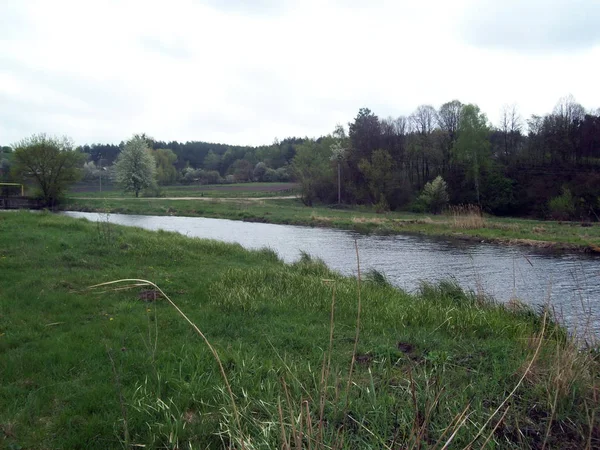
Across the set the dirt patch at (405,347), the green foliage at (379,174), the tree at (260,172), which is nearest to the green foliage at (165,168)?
the tree at (260,172)

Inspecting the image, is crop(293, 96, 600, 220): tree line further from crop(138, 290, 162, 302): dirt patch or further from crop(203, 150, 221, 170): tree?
crop(203, 150, 221, 170): tree

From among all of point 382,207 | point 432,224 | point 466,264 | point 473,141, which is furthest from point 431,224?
point 473,141

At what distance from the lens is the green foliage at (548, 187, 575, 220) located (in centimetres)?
4162

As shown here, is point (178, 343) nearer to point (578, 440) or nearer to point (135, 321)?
point (135, 321)

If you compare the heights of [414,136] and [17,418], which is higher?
[414,136]

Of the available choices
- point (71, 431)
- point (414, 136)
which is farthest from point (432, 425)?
point (414, 136)

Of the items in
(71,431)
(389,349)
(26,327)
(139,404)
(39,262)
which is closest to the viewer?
(71,431)

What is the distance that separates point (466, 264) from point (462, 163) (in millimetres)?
41513

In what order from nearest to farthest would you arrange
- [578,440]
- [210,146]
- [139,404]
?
[578,440] < [139,404] < [210,146]

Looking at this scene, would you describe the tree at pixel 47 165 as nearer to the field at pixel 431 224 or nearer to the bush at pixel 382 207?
the field at pixel 431 224

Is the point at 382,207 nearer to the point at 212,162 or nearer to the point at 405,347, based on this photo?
the point at 405,347

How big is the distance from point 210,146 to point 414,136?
106 metres

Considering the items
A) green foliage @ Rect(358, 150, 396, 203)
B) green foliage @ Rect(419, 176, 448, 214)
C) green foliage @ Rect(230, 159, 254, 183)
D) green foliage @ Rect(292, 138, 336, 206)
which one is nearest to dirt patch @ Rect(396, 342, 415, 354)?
green foliage @ Rect(419, 176, 448, 214)

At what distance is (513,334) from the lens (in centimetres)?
778
